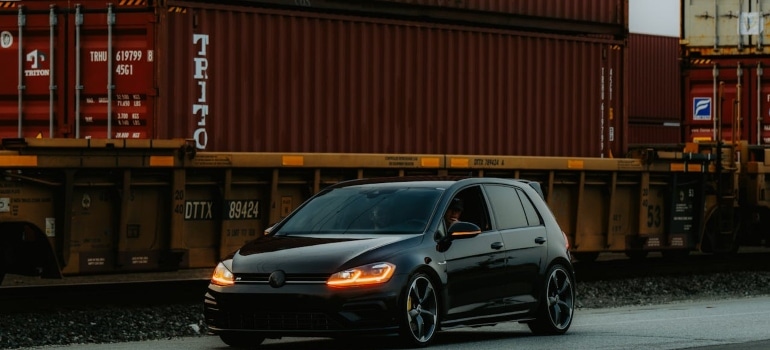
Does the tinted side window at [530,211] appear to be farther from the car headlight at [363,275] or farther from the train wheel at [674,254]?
the train wheel at [674,254]

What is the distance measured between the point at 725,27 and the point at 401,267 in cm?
1654

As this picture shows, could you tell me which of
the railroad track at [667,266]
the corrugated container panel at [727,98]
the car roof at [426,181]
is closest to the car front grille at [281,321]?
the car roof at [426,181]

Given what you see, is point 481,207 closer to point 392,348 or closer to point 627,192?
point 392,348

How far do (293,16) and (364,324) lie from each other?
8.35 m

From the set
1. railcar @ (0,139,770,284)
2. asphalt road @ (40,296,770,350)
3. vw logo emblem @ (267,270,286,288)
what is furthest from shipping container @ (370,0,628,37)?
vw logo emblem @ (267,270,286,288)

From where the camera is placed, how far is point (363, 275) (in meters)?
10.5

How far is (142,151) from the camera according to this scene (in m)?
15.8

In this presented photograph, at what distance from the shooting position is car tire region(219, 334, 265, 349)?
10797 millimetres

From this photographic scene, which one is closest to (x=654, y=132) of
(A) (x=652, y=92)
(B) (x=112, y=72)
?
(A) (x=652, y=92)

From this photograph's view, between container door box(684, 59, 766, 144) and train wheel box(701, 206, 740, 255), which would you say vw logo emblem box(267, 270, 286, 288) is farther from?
container door box(684, 59, 766, 144)

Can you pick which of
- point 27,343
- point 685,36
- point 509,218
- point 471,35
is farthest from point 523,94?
point 27,343

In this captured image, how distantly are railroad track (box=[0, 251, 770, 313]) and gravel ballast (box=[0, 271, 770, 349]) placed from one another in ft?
2.15

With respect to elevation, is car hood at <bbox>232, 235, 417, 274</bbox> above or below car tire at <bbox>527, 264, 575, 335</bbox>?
above

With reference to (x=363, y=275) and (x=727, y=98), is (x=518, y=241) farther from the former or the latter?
(x=727, y=98)
